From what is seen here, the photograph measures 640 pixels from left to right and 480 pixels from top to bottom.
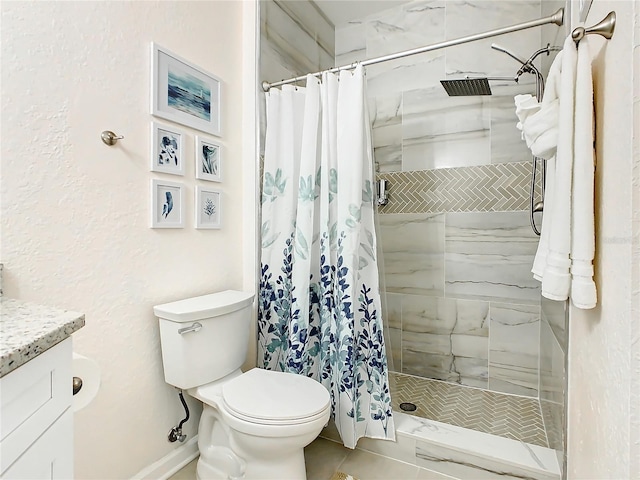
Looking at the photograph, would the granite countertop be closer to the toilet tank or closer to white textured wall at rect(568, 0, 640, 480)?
the toilet tank

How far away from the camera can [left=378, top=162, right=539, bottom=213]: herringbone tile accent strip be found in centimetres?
223

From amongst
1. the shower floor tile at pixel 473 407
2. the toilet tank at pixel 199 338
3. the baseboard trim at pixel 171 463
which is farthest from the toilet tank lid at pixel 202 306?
the shower floor tile at pixel 473 407

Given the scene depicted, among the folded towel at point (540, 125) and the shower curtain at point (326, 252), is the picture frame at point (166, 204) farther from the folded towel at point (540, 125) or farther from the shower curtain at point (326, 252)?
the folded towel at point (540, 125)

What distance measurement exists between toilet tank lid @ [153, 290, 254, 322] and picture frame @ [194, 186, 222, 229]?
35 centimetres

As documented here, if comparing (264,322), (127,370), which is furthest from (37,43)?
(264,322)

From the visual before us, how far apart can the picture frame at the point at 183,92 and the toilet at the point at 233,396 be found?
2.74 ft

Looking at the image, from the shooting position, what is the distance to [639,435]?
0.55m

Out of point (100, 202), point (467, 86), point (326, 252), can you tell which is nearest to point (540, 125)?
point (467, 86)

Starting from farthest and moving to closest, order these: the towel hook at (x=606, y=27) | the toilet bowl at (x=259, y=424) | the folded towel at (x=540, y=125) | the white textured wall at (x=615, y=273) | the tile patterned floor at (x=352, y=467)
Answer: the tile patterned floor at (x=352, y=467) → the toilet bowl at (x=259, y=424) → the folded towel at (x=540, y=125) → the towel hook at (x=606, y=27) → the white textured wall at (x=615, y=273)

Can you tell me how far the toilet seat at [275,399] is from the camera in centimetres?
129

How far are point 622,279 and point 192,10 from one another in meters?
1.95

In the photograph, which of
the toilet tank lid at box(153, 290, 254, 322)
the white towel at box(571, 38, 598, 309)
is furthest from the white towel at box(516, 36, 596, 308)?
the toilet tank lid at box(153, 290, 254, 322)

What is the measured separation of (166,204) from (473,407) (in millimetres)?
1959

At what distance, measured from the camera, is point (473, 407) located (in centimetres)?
207
